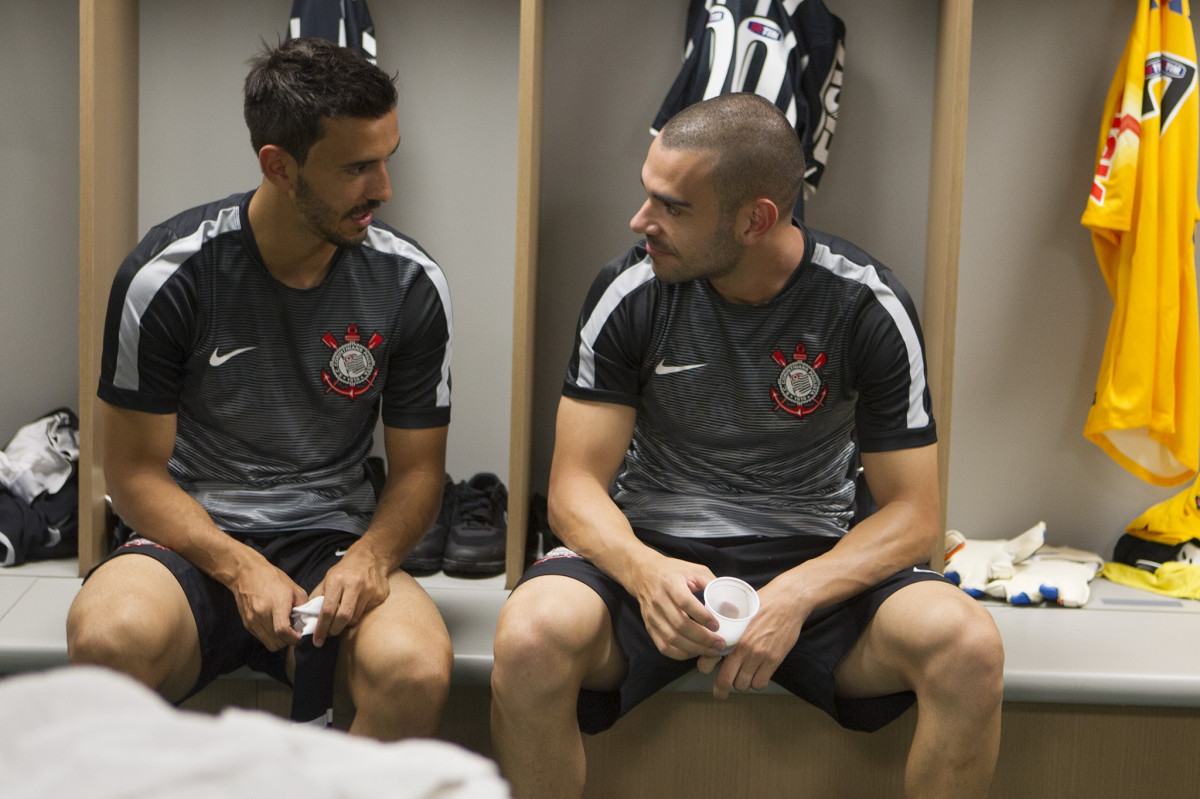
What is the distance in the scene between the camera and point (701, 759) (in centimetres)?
177

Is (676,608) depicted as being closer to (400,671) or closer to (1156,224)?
(400,671)

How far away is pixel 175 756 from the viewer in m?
0.54

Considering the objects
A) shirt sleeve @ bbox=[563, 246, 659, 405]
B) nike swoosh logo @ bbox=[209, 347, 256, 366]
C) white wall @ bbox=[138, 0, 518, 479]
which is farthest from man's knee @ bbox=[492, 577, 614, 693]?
white wall @ bbox=[138, 0, 518, 479]

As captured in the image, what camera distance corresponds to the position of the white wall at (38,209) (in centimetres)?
248

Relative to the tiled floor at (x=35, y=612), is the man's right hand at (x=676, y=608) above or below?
above

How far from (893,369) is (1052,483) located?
43.4 inches

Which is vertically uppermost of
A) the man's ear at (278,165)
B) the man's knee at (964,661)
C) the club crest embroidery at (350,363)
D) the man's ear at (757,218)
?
the man's ear at (278,165)

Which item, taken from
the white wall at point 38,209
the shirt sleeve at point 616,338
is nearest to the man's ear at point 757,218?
the shirt sleeve at point 616,338

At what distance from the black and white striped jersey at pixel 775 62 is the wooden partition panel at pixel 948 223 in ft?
0.82

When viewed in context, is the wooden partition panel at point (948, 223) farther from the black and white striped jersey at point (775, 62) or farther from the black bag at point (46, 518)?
the black bag at point (46, 518)

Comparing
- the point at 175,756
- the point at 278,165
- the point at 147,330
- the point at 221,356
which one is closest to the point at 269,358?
the point at 221,356

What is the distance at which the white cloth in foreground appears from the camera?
53cm

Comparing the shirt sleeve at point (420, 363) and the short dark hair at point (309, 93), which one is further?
the shirt sleeve at point (420, 363)

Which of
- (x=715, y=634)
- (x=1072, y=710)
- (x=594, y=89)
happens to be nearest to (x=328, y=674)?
(x=715, y=634)
